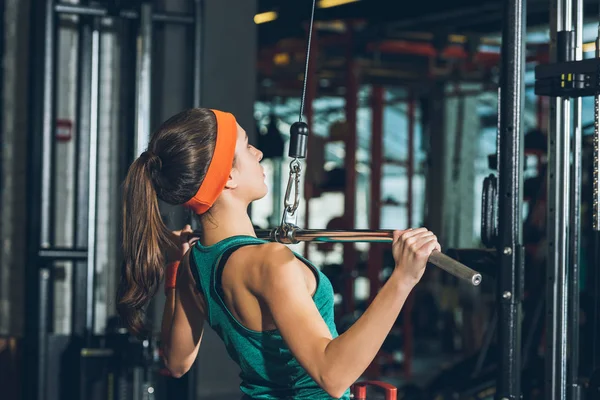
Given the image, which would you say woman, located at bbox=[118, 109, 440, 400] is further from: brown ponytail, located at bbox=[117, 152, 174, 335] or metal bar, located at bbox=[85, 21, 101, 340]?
metal bar, located at bbox=[85, 21, 101, 340]

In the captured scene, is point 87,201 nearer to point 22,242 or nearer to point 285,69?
point 22,242

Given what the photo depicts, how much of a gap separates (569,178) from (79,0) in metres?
2.36

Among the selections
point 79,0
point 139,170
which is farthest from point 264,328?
point 79,0

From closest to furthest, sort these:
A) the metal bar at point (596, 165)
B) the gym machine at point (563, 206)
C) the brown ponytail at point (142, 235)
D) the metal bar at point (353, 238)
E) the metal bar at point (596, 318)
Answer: the metal bar at point (353, 238) < the brown ponytail at point (142, 235) < the metal bar at point (596, 165) < the gym machine at point (563, 206) < the metal bar at point (596, 318)

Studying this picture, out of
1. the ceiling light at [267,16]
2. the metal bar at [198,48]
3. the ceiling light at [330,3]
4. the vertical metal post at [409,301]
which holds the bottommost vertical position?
the vertical metal post at [409,301]

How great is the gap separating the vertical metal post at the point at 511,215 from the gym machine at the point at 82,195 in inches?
65.0

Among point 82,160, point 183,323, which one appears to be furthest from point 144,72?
point 183,323

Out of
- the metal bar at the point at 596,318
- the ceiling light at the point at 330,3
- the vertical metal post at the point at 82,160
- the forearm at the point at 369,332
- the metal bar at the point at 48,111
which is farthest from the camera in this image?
the ceiling light at the point at 330,3

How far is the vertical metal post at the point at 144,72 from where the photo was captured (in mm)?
3533

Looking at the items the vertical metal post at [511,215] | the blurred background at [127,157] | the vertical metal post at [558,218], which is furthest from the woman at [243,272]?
the vertical metal post at [558,218]

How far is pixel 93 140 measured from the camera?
353 centimetres

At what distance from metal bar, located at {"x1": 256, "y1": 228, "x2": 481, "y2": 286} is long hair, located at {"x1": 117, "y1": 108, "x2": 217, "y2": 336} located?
230 millimetres

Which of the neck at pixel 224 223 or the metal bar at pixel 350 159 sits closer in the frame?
the neck at pixel 224 223

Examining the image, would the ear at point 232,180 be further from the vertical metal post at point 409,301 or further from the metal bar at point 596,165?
the vertical metal post at point 409,301
